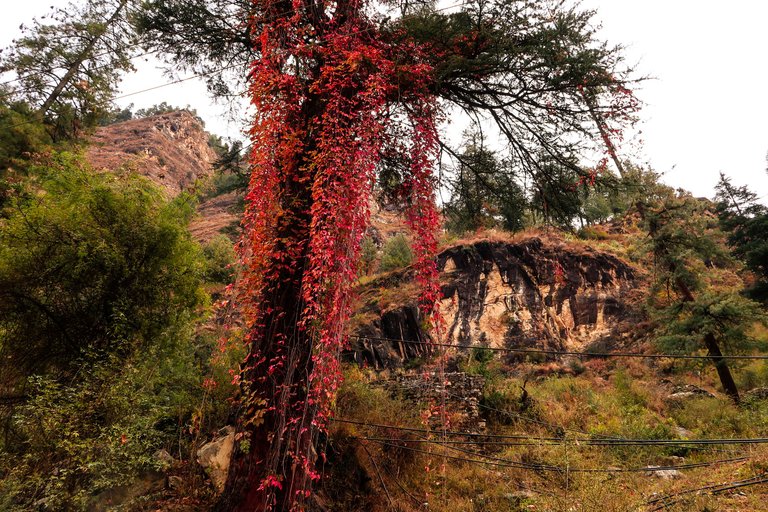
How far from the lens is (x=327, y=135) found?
3.79 meters

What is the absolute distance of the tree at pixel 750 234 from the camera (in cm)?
1636

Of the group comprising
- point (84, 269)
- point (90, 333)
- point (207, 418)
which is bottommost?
point (207, 418)

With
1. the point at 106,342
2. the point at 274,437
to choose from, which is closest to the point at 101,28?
the point at 106,342

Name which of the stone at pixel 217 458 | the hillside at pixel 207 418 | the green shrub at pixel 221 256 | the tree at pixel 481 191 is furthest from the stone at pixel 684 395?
the green shrub at pixel 221 256

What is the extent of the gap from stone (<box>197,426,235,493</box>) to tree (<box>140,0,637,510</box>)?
0.98 metres

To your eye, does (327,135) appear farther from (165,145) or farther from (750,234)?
(165,145)

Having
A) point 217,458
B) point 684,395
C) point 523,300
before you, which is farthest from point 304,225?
point 523,300

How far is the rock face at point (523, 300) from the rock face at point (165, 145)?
35731mm

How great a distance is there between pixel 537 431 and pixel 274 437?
7.16 meters

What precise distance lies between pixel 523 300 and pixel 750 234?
40.8 feet

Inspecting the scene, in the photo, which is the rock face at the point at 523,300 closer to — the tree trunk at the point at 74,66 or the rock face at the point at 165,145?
the tree trunk at the point at 74,66

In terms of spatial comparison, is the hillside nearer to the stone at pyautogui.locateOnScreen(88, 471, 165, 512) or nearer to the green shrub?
the stone at pyautogui.locateOnScreen(88, 471, 165, 512)

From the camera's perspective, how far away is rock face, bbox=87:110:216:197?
42.0 meters

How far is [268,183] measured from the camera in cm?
340
